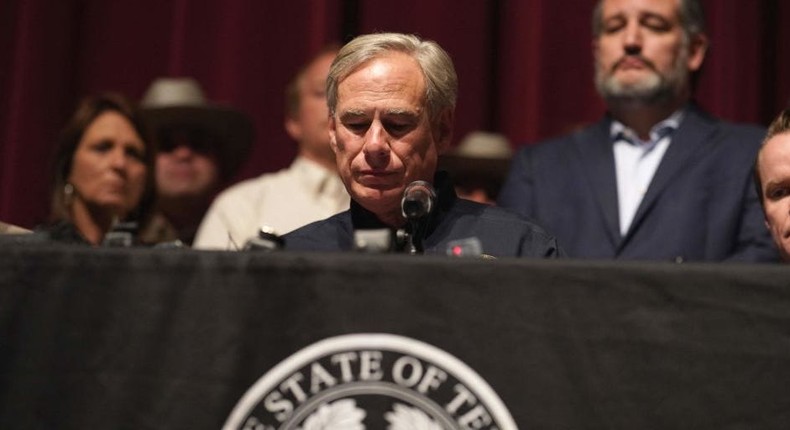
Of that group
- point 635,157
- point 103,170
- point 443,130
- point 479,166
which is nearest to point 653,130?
point 635,157

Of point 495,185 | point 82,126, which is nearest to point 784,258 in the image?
point 495,185

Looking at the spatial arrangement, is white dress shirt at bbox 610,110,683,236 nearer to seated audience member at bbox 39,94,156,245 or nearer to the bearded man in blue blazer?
the bearded man in blue blazer

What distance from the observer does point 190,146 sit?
3281 millimetres

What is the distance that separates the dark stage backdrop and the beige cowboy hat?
0.43m

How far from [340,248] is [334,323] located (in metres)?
0.53

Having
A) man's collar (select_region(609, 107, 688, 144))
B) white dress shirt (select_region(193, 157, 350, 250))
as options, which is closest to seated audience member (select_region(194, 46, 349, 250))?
white dress shirt (select_region(193, 157, 350, 250))

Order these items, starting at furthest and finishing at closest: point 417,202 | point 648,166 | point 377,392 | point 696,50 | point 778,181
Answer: point 696,50
point 648,166
point 778,181
point 417,202
point 377,392

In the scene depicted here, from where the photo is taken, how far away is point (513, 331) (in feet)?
3.89

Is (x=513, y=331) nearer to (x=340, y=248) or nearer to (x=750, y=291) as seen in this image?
(x=750, y=291)

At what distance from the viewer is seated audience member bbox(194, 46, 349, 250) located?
2.83 metres

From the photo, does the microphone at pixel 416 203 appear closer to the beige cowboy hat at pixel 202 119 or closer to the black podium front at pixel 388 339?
the black podium front at pixel 388 339

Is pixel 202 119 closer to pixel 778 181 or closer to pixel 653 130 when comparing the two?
pixel 653 130

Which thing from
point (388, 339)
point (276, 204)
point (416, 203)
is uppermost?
point (416, 203)

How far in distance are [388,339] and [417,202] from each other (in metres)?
0.25
